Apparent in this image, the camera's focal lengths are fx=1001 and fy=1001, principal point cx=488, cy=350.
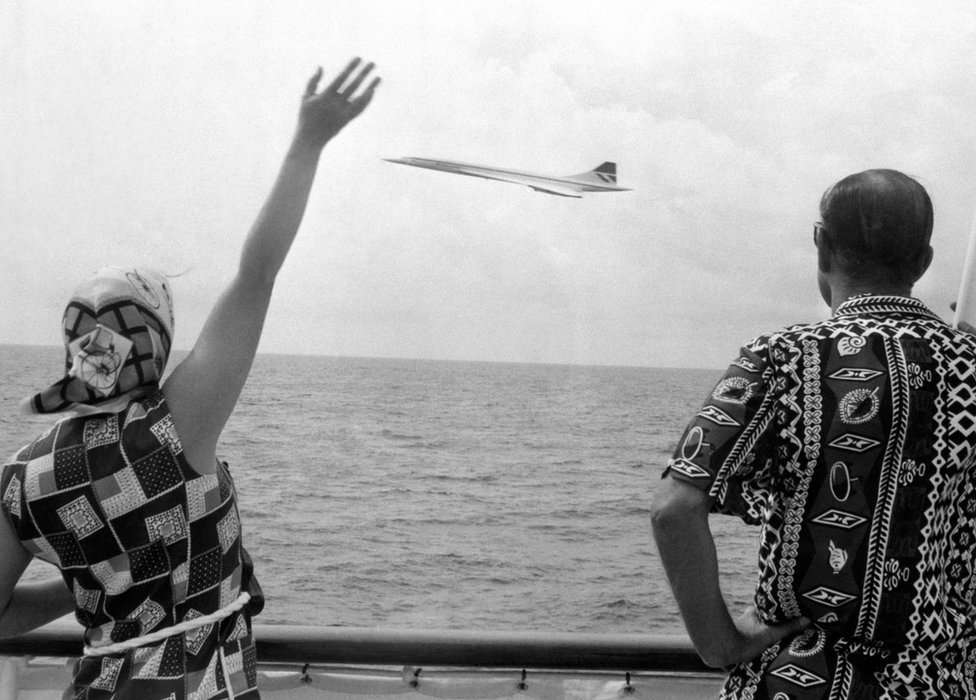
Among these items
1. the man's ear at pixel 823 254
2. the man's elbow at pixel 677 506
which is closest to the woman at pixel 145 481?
the man's elbow at pixel 677 506

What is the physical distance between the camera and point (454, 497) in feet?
112

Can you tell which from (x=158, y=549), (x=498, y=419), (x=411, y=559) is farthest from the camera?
(x=498, y=419)

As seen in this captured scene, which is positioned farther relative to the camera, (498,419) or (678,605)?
(498,419)

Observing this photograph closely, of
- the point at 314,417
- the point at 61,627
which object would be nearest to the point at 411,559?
the point at 61,627

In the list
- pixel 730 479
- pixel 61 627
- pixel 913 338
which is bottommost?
pixel 61 627

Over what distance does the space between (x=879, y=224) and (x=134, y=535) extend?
767 mm

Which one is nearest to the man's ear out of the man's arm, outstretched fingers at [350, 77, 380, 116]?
the man's arm

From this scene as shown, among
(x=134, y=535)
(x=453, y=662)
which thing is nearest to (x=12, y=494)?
(x=134, y=535)

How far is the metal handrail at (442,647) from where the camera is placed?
142cm

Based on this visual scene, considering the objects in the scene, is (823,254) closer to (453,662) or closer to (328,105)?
(328,105)

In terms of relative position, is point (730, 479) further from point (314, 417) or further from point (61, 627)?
point (314, 417)

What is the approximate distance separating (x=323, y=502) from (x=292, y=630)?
31795mm

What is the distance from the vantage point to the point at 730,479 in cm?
99

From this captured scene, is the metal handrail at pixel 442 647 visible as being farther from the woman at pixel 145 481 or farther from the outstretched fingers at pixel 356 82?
the outstretched fingers at pixel 356 82
